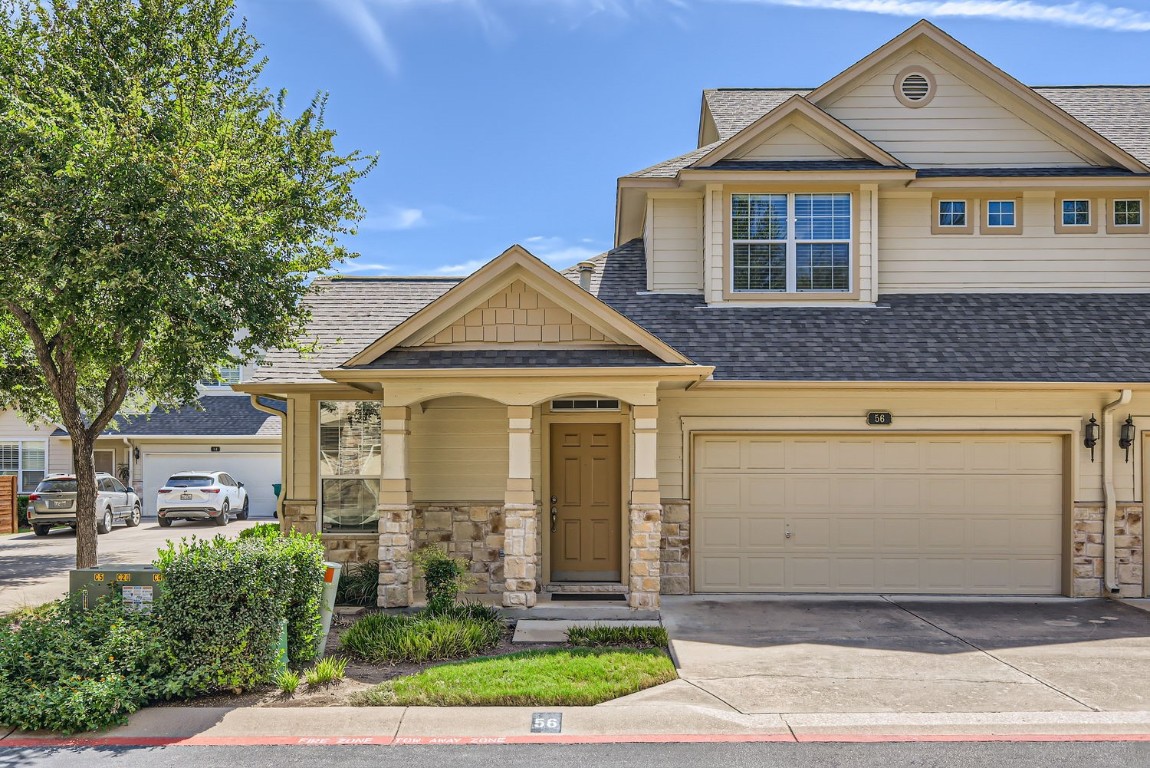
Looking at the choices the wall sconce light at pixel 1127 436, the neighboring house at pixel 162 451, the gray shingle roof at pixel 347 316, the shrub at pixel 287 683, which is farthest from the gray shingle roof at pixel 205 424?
the wall sconce light at pixel 1127 436

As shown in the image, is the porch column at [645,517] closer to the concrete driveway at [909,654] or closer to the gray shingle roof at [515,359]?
the concrete driveway at [909,654]

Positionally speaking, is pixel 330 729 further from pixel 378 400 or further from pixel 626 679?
pixel 378 400

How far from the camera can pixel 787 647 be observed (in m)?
8.62

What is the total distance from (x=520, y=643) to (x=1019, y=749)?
4706mm

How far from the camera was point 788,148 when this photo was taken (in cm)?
1278

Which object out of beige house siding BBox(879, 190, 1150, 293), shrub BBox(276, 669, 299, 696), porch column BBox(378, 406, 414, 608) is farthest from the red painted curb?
beige house siding BBox(879, 190, 1150, 293)

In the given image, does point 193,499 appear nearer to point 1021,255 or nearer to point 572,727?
Result: point 572,727

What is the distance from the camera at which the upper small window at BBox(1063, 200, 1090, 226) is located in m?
12.6

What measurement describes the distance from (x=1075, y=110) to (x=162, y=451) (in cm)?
2449

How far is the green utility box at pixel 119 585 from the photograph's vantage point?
7574 millimetres

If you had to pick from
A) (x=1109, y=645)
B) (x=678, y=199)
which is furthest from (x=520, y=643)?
(x=678, y=199)

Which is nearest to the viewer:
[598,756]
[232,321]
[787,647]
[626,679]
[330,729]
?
[598,756]

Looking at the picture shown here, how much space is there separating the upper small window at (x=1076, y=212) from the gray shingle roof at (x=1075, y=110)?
1296 mm

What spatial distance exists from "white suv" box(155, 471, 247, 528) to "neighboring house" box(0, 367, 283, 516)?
2166 mm
